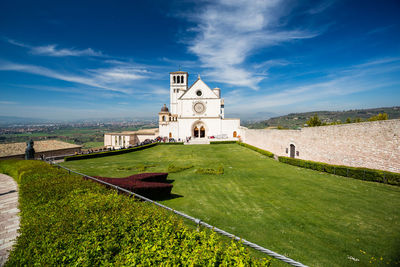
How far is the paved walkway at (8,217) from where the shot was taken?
182 inches

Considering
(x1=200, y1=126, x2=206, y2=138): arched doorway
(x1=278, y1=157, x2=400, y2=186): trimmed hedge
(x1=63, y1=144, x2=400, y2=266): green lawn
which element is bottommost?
(x1=63, y1=144, x2=400, y2=266): green lawn

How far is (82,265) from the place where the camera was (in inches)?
107

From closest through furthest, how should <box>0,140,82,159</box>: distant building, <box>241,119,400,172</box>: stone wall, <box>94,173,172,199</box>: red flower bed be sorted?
1. <box>94,173,172,199</box>: red flower bed
2. <box>241,119,400,172</box>: stone wall
3. <box>0,140,82,159</box>: distant building

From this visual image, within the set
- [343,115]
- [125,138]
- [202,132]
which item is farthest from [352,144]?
[343,115]

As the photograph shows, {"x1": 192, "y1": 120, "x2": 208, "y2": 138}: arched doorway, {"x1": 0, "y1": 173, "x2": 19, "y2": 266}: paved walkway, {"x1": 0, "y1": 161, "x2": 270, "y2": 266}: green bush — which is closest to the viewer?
{"x1": 0, "y1": 161, "x2": 270, "y2": 266}: green bush

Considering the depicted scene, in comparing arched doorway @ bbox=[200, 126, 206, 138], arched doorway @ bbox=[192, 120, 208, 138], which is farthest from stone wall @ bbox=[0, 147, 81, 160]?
arched doorway @ bbox=[200, 126, 206, 138]

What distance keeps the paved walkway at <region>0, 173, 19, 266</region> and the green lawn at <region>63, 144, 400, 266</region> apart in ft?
17.6

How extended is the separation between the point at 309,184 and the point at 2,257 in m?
15.1

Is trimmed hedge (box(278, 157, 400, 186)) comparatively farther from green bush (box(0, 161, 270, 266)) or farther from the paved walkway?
the paved walkway

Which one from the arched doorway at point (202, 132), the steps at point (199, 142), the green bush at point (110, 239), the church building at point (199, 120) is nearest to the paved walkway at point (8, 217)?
the green bush at point (110, 239)

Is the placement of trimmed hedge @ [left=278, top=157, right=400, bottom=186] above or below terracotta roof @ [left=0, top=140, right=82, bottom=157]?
below

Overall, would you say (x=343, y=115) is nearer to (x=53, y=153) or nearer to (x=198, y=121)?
(x=198, y=121)

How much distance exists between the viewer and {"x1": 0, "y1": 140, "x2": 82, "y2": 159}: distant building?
22625 millimetres

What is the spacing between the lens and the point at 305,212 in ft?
26.9
